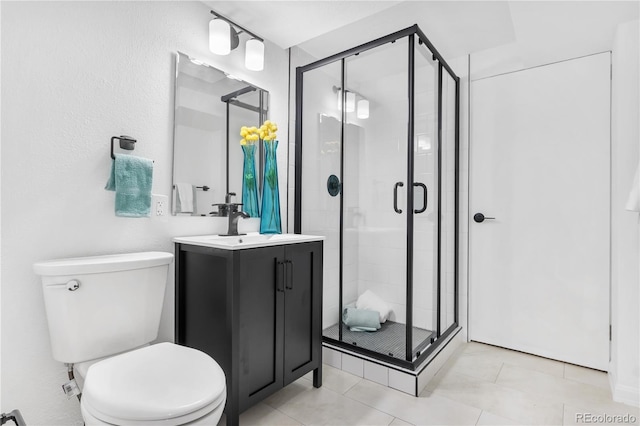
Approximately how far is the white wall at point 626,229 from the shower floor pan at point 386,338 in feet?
3.39

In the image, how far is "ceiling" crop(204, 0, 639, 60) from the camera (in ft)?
6.19

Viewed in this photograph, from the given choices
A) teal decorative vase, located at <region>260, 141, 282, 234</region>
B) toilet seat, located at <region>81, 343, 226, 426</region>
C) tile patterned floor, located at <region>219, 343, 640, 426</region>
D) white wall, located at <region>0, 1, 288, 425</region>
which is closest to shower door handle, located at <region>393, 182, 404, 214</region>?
teal decorative vase, located at <region>260, 141, 282, 234</region>

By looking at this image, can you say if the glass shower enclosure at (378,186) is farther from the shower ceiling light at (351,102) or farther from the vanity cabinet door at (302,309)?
the vanity cabinet door at (302,309)

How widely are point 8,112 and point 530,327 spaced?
10.5ft

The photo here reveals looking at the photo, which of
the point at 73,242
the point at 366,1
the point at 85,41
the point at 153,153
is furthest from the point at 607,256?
the point at 85,41

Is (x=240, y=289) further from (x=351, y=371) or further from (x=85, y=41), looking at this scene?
(x=85, y=41)

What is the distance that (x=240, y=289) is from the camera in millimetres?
1580

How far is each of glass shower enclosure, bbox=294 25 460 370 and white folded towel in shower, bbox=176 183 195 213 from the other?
0.87 m

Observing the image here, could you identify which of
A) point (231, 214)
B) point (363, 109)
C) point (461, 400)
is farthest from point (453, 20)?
point (461, 400)

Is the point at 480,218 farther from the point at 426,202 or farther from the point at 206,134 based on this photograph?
the point at 206,134

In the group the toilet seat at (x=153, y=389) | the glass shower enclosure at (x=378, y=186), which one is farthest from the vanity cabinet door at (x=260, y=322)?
the glass shower enclosure at (x=378, y=186)

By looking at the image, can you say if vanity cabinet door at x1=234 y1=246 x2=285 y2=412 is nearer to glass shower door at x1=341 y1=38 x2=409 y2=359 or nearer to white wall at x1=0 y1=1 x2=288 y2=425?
white wall at x1=0 y1=1 x2=288 y2=425

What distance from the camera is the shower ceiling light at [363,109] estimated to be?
105 inches

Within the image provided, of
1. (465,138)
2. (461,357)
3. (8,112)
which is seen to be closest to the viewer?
(8,112)
